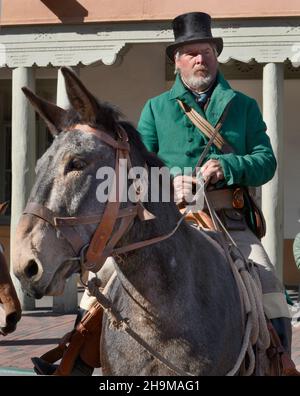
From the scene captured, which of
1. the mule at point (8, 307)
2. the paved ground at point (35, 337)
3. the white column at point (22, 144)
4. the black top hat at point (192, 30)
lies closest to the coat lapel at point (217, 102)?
the black top hat at point (192, 30)

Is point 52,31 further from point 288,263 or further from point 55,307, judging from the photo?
point 288,263

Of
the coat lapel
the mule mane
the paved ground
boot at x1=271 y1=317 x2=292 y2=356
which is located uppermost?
the coat lapel

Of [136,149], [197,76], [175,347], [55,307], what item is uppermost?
[197,76]

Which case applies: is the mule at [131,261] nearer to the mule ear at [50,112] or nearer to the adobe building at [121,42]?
the mule ear at [50,112]

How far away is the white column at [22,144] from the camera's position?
39.9 feet

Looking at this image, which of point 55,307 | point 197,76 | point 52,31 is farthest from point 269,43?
point 197,76

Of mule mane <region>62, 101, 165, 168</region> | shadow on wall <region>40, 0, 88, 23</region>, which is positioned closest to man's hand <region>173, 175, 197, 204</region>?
mule mane <region>62, 101, 165, 168</region>

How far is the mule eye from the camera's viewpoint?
10.5ft

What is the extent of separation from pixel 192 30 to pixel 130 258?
1459 mm

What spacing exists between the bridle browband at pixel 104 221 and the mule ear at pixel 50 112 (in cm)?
9

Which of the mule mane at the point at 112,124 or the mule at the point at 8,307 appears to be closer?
the mule mane at the point at 112,124

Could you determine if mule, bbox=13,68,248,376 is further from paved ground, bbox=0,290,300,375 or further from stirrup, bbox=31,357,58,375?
paved ground, bbox=0,290,300,375
